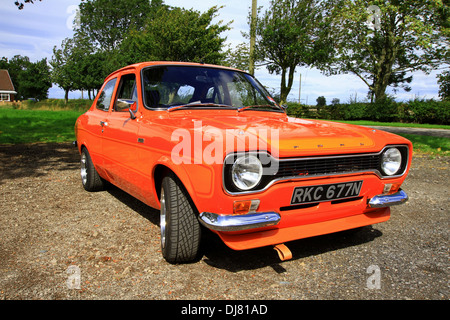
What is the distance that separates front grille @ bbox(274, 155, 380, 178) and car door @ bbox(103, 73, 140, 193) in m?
1.45

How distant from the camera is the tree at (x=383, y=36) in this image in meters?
23.5

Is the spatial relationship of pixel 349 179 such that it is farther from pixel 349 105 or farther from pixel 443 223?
pixel 349 105

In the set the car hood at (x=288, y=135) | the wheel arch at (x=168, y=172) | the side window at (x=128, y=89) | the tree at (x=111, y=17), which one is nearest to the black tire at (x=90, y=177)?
the side window at (x=128, y=89)

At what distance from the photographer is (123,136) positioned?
11.2 ft

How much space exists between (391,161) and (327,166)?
2.28 feet

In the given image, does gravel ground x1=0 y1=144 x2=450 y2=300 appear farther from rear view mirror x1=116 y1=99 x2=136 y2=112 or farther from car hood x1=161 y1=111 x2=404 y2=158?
rear view mirror x1=116 y1=99 x2=136 y2=112

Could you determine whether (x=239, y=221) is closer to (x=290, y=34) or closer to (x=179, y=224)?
(x=179, y=224)

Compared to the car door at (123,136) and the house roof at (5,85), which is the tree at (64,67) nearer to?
the house roof at (5,85)

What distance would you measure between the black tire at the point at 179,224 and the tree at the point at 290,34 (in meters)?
22.6

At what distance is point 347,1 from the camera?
23.8 m

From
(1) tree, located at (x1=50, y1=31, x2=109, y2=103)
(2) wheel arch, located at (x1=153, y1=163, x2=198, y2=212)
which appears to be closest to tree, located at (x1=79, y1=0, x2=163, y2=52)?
(1) tree, located at (x1=50, y1=31, x2=109, y2=103)

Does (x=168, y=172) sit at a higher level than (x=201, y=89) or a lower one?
lower

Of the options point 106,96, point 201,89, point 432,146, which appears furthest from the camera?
point 432,146

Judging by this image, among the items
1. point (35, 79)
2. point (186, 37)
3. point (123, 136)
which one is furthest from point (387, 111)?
point (35, 79)
